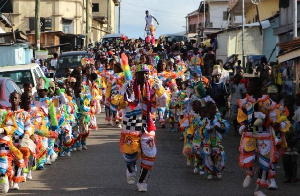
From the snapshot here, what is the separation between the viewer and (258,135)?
10.5 meters

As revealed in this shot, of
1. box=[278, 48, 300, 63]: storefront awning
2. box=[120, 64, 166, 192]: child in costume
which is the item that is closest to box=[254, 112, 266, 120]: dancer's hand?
box=[120, 64, 166, 192]: child in costume

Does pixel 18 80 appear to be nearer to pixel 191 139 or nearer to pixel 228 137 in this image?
pixel 228 137

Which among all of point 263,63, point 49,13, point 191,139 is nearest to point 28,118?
point 191,139

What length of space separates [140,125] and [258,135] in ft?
5.64

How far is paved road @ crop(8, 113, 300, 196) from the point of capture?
11031 millimetres

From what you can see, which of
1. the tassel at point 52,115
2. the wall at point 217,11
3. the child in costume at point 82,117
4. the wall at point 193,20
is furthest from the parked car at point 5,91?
the wall at point 193,20

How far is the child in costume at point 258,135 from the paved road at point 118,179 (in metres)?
0.62

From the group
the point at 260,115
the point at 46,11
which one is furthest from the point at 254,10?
the point at 260,115

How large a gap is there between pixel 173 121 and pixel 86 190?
32.3 ft

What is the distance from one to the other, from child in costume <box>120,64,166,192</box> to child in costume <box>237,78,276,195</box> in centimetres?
131

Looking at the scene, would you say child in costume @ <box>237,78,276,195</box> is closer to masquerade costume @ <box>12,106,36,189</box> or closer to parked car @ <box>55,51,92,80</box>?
masquerade costume @ <box>12,106,36,189</box>

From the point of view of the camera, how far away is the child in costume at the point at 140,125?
428 inches

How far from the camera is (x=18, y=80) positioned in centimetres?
1972

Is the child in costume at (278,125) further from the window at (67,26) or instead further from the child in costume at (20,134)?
the window at (67,26)
